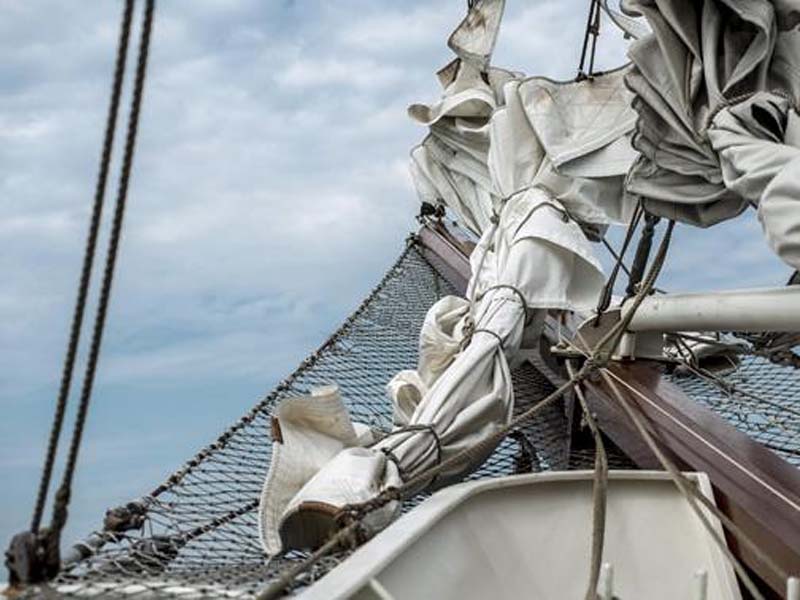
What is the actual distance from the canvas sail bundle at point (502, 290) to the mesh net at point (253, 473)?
0.17m

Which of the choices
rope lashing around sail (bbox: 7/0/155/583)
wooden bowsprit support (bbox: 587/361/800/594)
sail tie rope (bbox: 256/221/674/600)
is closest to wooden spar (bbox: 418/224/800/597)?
wooden bowsprit support (bbox: 587/361/800/594)

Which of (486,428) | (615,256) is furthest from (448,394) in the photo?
(615,256)

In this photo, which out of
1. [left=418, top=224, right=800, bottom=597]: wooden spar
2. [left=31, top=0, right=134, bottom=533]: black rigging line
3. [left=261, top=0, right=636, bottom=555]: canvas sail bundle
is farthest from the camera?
[left=261, top=0, right=636, bottom=555]: canvas sail bundle

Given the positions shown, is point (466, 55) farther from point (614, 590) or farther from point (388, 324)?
point (614, 590)

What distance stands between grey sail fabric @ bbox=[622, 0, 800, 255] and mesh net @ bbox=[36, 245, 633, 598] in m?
0.71

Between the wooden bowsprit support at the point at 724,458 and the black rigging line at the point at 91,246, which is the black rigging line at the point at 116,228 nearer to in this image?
the black rigging line at the point at 91,246

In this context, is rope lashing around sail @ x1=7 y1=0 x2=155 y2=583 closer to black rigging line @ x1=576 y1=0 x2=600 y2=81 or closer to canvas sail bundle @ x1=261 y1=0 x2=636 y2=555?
canvas sail bundle @ x1=261 y1=0 x2=636 y2=555

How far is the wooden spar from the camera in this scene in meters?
1.53

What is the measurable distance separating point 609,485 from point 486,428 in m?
0.37

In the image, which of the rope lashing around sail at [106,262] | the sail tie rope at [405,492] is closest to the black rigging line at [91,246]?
the rope lashing around sail at [106,262]

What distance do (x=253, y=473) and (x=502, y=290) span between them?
74 centimetres

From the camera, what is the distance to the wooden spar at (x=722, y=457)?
1.53 meters

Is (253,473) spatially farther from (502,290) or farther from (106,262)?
(106,262)

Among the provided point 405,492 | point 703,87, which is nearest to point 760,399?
point 703,87
